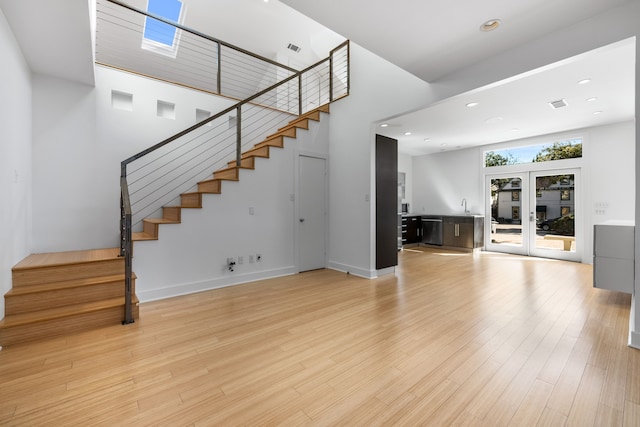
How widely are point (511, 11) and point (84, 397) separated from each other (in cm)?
400

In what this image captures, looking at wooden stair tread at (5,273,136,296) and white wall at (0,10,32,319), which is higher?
white wall at (0,10,32,319)

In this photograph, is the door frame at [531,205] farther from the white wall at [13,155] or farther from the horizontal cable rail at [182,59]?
the white wall at [13,155]

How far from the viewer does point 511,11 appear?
7.33 feet

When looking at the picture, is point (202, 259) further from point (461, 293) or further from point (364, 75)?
point (364, 75)

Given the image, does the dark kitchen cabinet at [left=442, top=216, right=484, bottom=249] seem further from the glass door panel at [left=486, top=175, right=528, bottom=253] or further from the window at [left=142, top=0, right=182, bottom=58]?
the window at [left=142, top=0, right=182, bottom=58]

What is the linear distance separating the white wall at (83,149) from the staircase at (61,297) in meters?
0.57

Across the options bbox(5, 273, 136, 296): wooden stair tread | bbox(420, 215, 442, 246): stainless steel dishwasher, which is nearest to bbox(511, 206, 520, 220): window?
bbox(420, 215, 442, 246): stainless steel dishwasher

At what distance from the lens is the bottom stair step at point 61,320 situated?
7.55 feet

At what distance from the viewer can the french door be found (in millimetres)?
5824

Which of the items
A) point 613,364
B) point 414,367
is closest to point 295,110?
point 414,367

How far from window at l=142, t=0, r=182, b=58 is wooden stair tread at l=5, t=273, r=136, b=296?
4.33 metres

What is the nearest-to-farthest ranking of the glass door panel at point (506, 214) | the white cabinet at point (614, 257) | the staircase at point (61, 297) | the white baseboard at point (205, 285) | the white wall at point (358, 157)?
the staircase at point (61, 297) < the white cabinet at point (614, 257) < the white baseboard at point (205, 285) < the white wall at point (358, 157) < the glass door panel at point (506, 214)

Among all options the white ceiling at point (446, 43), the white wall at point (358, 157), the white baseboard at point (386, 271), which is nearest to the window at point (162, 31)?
the white ceiling at point (446, 43)

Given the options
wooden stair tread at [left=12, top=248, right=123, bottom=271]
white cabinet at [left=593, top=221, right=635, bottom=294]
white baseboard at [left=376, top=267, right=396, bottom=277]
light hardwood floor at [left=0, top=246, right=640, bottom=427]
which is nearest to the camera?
light hardwood floor at [left=0, top=246, right=640, bottom=427]
